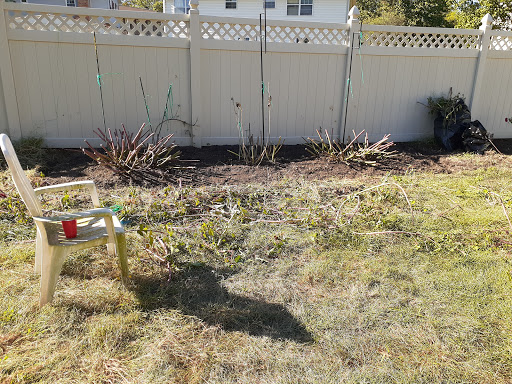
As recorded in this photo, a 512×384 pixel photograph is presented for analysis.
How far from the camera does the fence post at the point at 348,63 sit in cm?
599

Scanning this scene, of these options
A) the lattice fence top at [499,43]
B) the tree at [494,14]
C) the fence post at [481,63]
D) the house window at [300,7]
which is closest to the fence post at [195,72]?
the fence post at [481,63]

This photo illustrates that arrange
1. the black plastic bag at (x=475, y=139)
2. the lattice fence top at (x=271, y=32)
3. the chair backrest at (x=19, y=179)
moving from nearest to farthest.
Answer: the chair backrest at (x=19, y=179)
the lattice fence top at (x=271, y=32)
the black plastic bag at (x=475, y=139)

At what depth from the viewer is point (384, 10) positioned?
2194cm

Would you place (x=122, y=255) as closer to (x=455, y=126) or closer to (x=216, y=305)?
(x=216, y=305)

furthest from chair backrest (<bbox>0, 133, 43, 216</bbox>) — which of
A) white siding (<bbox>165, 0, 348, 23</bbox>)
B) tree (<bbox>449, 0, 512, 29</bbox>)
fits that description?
white siding (<bbox>165, 0, 348, 23</bbox>)

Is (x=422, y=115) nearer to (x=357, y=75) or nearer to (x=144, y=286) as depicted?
(x=357, y=75)

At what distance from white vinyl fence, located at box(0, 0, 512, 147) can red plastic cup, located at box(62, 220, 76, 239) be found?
3.63 meters

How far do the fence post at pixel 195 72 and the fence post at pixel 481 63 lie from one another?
483cm

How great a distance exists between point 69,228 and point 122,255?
0.35 m

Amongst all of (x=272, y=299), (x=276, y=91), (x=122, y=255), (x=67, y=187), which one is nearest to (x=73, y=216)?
(x=122, y=255)

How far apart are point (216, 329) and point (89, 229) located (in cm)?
101

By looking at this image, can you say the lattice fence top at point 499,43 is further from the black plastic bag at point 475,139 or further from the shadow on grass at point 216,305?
the shadow on grass at point 216,305

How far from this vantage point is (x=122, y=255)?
2406 mm

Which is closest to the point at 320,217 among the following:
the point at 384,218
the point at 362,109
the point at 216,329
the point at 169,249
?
the point at 384,218
